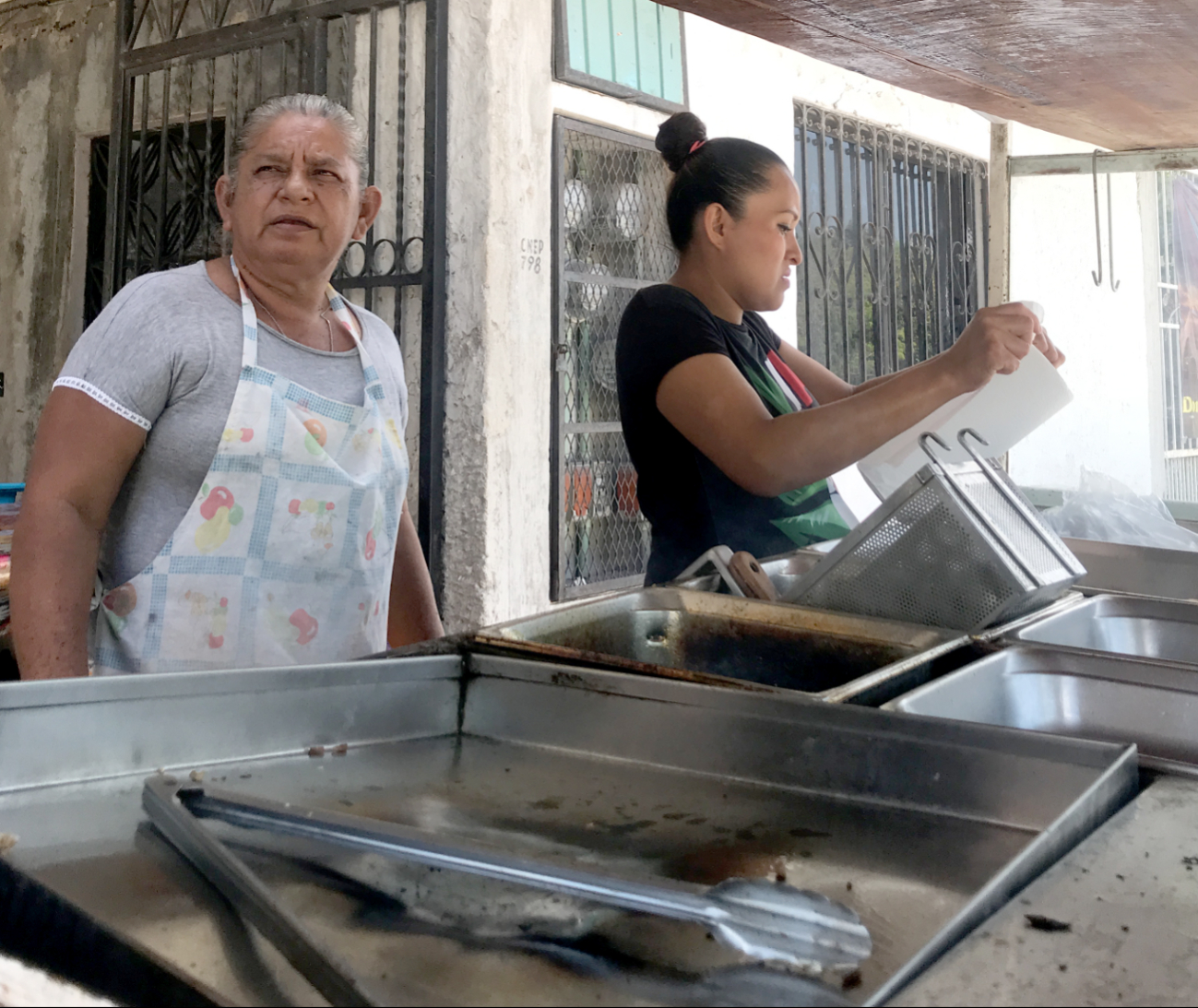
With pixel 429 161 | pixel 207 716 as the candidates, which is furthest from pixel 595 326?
pixel 207 716

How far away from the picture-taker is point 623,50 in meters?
4.26

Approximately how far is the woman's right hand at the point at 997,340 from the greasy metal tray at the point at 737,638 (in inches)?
19.1

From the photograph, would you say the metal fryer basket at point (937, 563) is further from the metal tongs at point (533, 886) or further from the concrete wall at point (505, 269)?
the concrete wall at point (505, 269)

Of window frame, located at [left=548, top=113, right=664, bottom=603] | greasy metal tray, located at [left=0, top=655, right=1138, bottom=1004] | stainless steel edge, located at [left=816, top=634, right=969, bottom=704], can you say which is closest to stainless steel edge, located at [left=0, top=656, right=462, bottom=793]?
greasy metal tray, located at [left=0, top=655, right=1138, bottom=1004]

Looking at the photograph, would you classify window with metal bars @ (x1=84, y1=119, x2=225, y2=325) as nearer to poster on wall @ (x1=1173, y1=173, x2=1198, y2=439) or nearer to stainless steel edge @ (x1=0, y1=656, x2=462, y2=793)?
stainless steel edge @ (x1=0, y1=656, x2=462, y2=793)

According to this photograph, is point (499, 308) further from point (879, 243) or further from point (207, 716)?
point (207, 716)

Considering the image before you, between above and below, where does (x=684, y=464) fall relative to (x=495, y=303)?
below

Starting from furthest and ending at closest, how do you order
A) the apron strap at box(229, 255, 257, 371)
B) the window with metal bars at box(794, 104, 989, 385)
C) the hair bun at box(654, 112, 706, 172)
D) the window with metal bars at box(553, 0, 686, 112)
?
the window with metal bars at box(794, 104, 989, 385), the window with metal bars at box(553, 0, 686, 112), the hair bun at box(654, 112, 706, 172), the apron strap at box(229, 255, 257, 371)

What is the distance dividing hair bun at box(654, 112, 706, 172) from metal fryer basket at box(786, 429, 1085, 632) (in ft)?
3.38

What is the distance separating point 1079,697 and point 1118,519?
1734 mm

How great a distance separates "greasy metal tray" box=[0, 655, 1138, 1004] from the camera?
646 mm

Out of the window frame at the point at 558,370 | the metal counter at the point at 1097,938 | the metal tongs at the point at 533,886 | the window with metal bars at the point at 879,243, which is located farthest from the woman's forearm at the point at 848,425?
the window with metal bars at the point at 879,243

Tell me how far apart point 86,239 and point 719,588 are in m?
4.47

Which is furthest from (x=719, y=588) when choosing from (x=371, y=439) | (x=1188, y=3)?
(x=1188, y=3)
